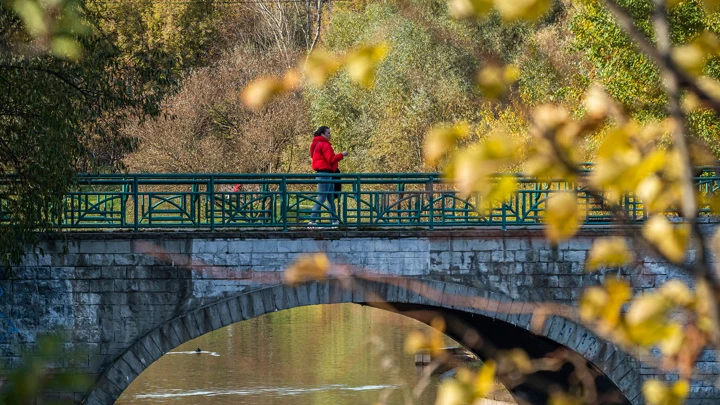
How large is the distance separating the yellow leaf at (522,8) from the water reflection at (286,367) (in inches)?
561

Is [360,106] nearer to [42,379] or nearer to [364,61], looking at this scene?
[364,61]

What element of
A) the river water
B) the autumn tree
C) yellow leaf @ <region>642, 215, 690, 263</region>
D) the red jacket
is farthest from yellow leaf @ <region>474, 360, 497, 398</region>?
the river water

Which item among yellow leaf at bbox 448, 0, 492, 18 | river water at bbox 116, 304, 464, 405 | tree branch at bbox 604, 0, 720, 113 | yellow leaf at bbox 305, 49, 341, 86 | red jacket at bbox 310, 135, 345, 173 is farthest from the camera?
river water at bbox 116, 304, 464, 405

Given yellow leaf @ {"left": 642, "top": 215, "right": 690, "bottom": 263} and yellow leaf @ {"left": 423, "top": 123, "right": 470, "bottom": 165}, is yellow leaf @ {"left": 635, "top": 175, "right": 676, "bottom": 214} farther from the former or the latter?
yellow leaf @ {"left": 423, "top": 123, "right": 470, "bottom": 165}

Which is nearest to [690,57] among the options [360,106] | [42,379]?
[42,379]

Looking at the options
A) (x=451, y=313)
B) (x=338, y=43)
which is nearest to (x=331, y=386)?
(x=451, y=313)

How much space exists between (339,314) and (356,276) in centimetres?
1782

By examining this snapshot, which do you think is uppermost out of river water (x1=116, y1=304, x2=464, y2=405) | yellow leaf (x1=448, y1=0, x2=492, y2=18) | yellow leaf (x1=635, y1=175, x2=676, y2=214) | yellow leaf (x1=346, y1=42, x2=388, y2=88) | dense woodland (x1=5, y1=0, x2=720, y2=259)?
dense woodland (x1=5, y1=0, x2=720, y2=259)

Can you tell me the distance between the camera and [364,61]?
2.04m

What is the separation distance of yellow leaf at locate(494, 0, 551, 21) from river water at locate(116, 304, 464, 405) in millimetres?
15173

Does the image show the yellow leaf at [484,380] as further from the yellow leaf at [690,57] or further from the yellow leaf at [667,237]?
the yellow leaf at [690,57]

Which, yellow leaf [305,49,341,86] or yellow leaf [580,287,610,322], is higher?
yellow leaf [305,49,341,86]

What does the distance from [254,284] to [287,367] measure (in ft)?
33.3

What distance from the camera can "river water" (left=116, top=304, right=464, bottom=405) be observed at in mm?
19344
